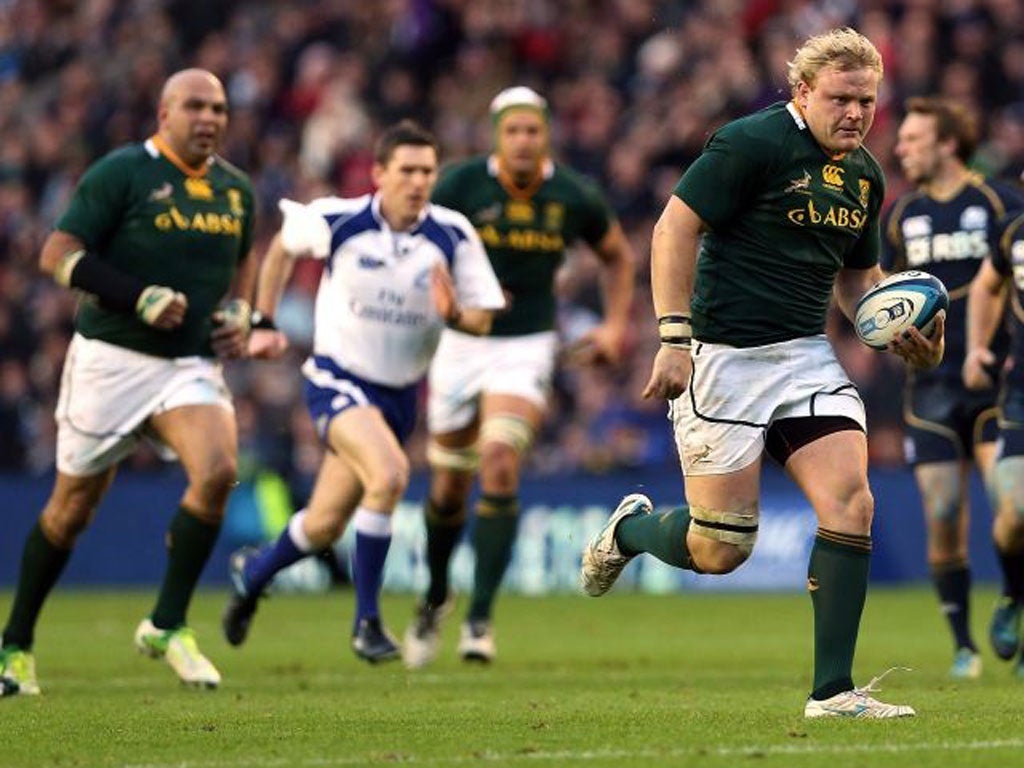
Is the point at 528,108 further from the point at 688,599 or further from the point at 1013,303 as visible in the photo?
the point at 688,599

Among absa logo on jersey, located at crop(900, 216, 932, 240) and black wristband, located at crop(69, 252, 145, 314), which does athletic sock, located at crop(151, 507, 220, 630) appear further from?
absa logo on jersey, located at crop(900, 216, 932, 240)

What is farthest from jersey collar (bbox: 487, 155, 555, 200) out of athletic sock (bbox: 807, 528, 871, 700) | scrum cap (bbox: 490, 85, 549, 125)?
athletic sock (bbox: 807, 528, 871, 700)

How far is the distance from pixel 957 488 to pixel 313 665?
3662mm

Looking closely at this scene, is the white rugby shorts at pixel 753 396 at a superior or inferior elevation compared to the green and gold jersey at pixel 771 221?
inferior

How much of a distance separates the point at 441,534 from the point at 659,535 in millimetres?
4675

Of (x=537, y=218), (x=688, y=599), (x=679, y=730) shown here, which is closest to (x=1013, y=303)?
(x=537, y=218)

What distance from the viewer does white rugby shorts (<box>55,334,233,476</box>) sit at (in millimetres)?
11125

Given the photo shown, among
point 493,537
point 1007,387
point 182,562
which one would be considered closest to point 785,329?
point 1007,387

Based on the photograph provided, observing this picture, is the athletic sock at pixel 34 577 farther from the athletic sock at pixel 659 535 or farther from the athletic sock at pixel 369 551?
the athletic sock at pixel 659 535

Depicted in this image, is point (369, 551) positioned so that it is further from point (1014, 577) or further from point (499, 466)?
point (1014, 577)

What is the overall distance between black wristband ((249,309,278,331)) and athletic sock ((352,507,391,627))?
110 cm

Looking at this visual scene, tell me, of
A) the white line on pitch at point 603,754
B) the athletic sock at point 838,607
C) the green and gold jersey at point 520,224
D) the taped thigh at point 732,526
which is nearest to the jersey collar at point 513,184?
the green and gold jersey at point 520,224

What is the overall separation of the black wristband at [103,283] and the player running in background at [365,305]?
146 centimetres

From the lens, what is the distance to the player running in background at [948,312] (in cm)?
1253
